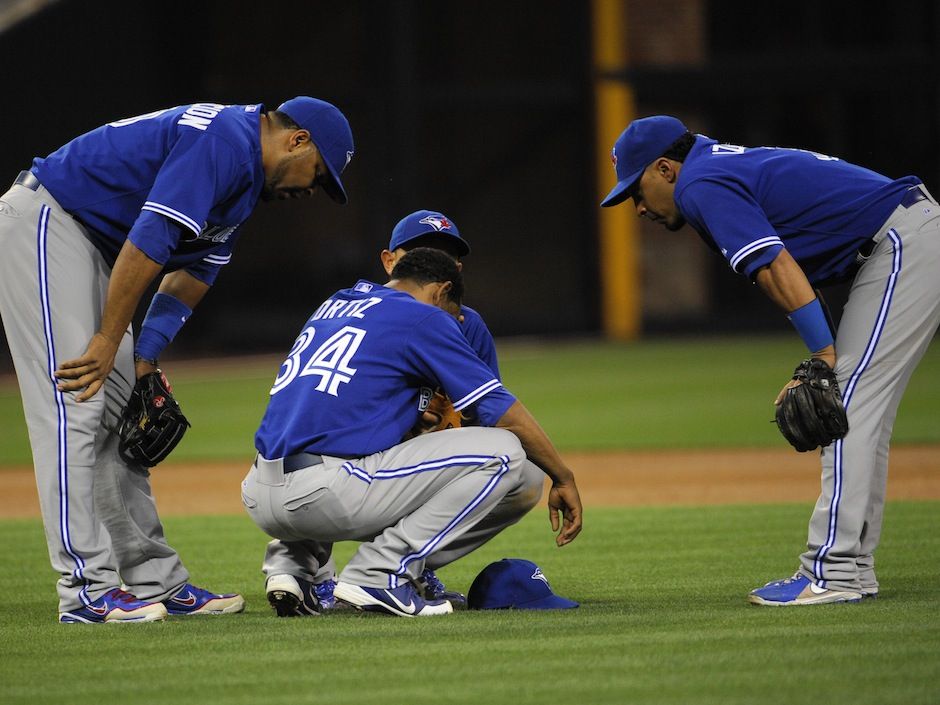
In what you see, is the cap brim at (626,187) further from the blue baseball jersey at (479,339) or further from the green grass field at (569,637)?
the green grass field at (569,637)

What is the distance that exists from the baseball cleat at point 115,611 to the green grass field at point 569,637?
3.1 inches

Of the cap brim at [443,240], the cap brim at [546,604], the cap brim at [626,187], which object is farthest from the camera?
the cap brim at [443,240]

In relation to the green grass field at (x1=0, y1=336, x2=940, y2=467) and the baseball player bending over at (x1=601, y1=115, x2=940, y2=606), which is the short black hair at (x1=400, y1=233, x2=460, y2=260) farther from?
the green grass field at (x1=0, y1=336, x2=940, y2=467)

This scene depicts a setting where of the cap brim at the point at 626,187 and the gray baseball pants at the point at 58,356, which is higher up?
the cap brim at the point at 626,187

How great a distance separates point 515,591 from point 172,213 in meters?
1.68

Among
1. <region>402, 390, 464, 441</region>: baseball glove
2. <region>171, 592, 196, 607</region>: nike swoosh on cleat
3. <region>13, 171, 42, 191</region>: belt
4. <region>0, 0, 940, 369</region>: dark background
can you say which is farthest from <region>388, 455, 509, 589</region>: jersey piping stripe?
<region>0, 0, 940, 369</region>: dark background

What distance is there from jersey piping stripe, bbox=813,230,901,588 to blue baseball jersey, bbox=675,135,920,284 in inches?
5.3

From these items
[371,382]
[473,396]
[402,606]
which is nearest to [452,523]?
[402,606]

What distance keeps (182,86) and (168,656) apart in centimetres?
1893

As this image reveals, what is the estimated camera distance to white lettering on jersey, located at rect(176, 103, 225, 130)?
438 cm

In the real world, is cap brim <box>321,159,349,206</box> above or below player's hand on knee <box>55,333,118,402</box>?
above

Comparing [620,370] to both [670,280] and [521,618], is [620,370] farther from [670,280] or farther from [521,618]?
[521,618]

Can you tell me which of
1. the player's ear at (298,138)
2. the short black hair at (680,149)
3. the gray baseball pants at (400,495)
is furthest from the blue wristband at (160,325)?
the short black hair at (680,149)

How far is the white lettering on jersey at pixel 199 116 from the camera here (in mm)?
4383
